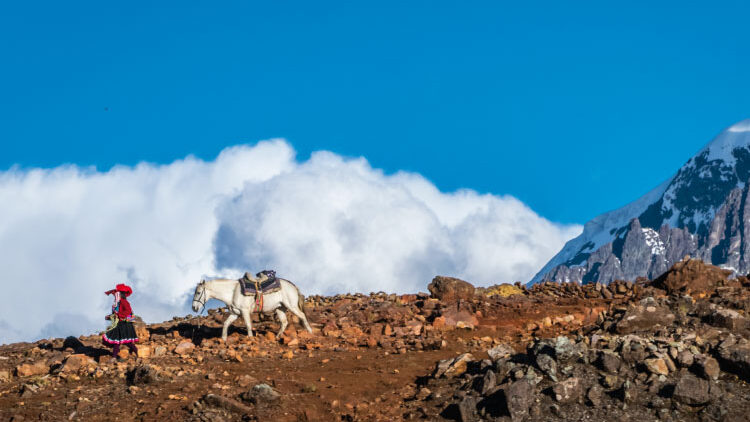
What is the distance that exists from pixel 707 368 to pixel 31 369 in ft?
55.6

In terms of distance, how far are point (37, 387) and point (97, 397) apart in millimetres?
2119

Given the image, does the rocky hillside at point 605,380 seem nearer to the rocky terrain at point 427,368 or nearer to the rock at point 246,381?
the rocky terrain at point 427,368

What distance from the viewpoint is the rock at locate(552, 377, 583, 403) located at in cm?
1605

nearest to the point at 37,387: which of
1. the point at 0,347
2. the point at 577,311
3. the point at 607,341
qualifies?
the point at 0,347

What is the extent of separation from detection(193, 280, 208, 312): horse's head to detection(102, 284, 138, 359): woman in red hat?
8.38 ft

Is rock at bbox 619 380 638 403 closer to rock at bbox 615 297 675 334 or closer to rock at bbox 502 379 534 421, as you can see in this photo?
rock at bbox 502 379 534 421

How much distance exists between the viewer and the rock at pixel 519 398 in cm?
1571

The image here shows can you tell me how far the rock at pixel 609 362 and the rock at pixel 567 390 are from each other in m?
0.81

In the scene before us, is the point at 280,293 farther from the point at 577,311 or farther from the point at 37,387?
the point at 577,311

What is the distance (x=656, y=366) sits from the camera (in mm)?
16469

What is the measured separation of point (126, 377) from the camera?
781 inches

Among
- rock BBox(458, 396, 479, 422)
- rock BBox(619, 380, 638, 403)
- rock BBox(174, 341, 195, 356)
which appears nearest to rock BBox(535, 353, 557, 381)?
rock BBox(619, 380, 638, 403)

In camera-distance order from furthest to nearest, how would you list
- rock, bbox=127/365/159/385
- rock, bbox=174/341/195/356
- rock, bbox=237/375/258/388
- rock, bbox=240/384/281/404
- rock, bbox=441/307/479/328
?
rock, bbox=441/307/479/328 → rock, bbox=174/341/195/356 → rock, bbox=127/365/159/385 → rock, bbox=237/375/258/388 → rock, bbox=240/384/281/404

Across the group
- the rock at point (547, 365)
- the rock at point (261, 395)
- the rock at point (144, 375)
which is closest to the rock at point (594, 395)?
the rock at point (547, 365)
